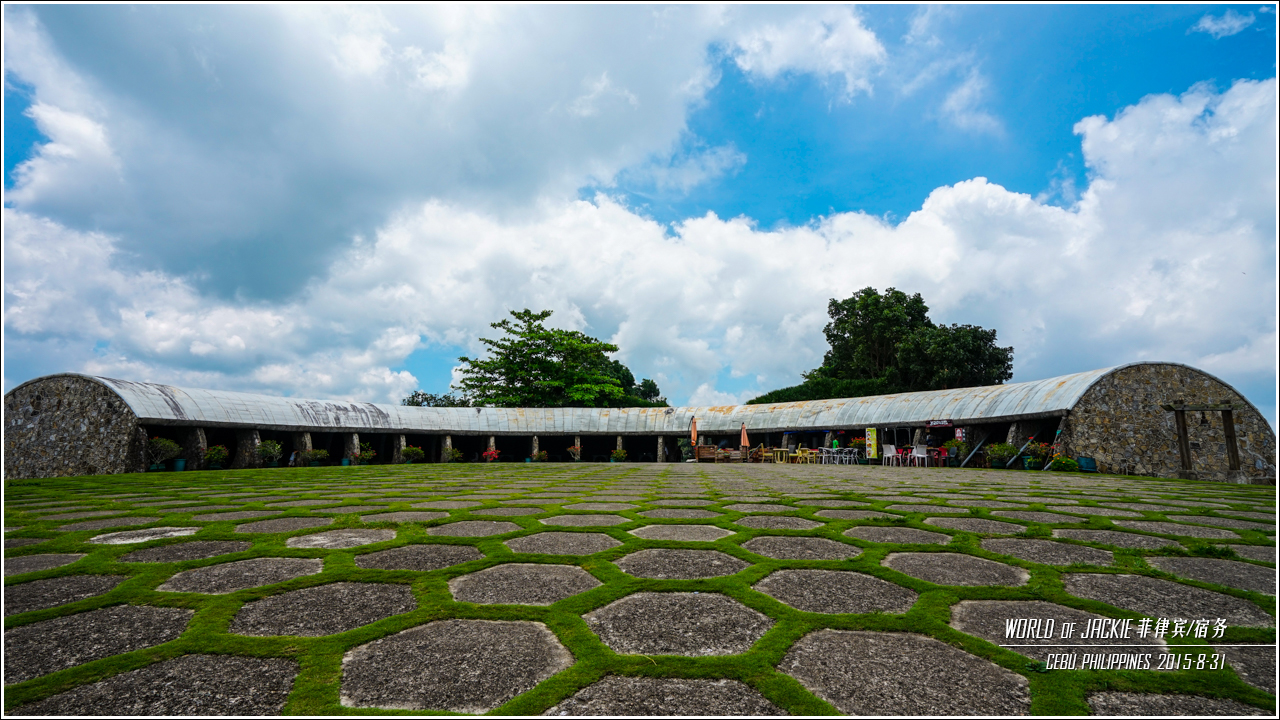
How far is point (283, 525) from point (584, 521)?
7.18 ft

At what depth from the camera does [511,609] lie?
204 centimetres

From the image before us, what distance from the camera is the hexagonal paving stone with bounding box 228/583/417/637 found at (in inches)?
74.0

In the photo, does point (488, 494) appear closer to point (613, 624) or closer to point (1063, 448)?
point (613, 624)

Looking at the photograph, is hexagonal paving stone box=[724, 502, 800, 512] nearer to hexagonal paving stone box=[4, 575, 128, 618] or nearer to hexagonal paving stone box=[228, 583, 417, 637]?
hexagonal paving stone box=[228, 583, 417, 637]

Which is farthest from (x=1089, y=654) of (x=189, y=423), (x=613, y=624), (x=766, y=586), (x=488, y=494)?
(x=189, y=423)

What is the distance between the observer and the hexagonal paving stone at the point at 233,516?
415 centimetres

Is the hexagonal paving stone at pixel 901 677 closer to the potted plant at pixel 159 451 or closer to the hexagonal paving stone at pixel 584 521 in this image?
the hexagonal paving stone at pixel 584 521

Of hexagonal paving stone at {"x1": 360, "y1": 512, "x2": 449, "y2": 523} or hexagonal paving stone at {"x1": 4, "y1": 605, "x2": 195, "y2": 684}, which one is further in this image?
hexagonal paving stone at {"x1": 360, "y1": 512, "x2": 449, "y2": 523}

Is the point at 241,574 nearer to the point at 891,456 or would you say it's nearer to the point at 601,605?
the point at 601,605

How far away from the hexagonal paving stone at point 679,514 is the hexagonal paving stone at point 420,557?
158 cm

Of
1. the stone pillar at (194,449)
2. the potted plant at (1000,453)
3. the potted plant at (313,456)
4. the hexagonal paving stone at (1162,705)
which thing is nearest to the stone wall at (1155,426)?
the potted plant at (1000,453)

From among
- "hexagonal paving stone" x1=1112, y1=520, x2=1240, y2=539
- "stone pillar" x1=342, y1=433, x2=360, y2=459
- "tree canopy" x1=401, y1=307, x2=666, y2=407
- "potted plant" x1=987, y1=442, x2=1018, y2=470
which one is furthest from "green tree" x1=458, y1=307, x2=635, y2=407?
"hexagonal paving stone" x1=1112, y1=520, x2=1240, y2=539

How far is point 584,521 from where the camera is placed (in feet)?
13.3

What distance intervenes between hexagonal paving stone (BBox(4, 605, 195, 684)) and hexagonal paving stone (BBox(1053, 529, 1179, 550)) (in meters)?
4.65
